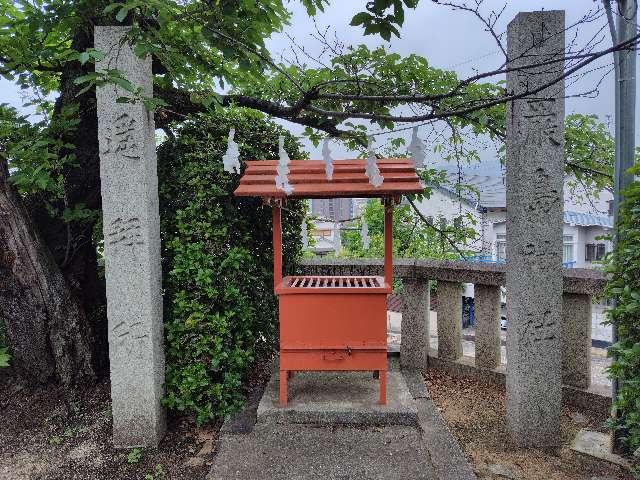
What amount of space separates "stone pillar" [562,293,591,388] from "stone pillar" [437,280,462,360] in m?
1.12

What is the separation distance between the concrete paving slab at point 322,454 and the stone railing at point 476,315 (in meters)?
1.61

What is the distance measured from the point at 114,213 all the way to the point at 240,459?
219 centimetres

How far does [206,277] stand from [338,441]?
1.76 m

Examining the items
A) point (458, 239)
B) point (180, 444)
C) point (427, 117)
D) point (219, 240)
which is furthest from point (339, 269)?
point (427, 117)

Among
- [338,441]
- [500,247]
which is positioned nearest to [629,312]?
[338,441]

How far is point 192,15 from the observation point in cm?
314

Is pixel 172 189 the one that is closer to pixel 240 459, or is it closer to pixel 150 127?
pixel 150 127

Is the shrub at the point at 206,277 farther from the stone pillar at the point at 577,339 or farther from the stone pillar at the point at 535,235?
the stone pillar at the point at 577,339

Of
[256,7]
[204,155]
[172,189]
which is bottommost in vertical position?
[172,189]

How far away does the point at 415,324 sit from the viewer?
16.8 ft

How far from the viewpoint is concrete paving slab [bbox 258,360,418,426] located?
3.70 meters

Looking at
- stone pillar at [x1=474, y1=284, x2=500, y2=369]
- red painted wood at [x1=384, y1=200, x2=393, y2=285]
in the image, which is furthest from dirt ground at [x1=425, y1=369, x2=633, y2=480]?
red painted wood at [x1=384, y1=200, x2=393, y2=285]

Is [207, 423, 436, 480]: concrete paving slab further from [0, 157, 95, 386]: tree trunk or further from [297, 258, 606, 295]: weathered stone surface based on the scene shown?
[0, 157, 95, 386]: tree trunk

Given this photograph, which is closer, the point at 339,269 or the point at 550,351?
the point at 550,351
